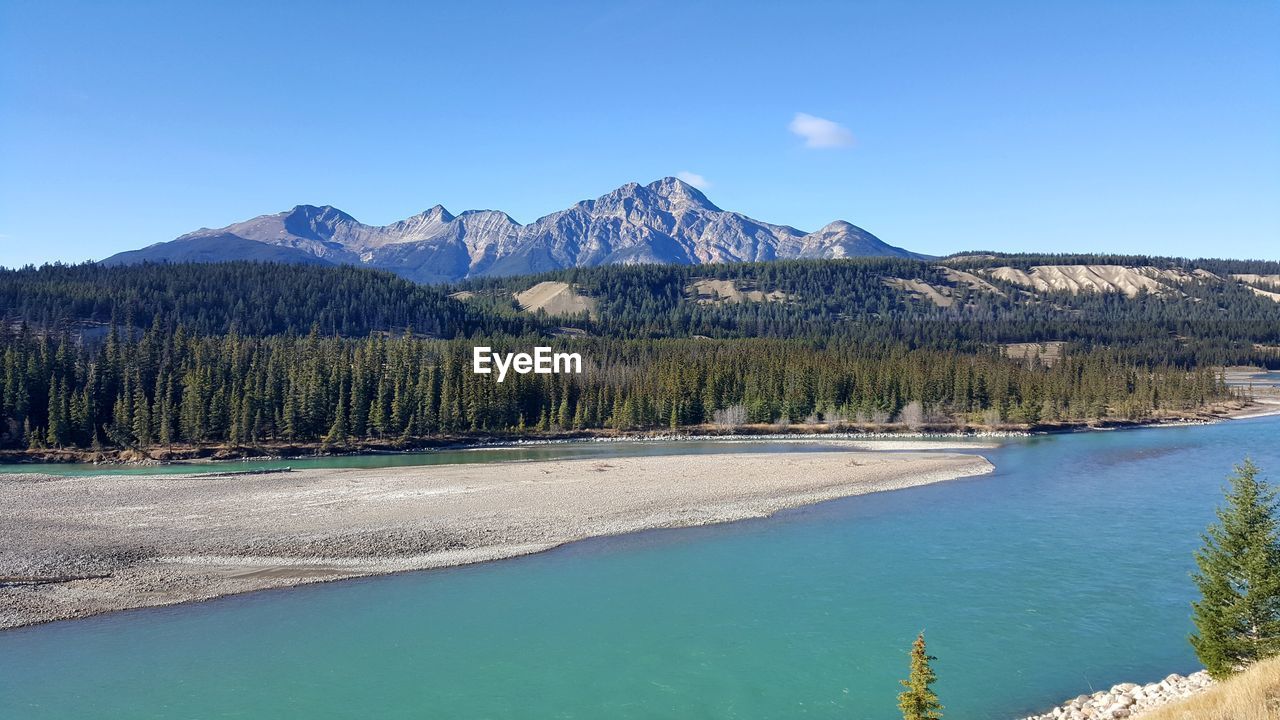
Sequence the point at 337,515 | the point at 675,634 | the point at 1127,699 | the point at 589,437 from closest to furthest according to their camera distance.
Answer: the point at 1127,699, the point at 675,634, the point at 337,515, the point at 589,437

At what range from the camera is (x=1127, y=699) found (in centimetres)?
2252

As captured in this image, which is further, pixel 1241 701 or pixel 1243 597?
pixel 1243 597

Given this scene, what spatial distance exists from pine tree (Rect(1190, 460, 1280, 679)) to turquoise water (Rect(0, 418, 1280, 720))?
14.9ft

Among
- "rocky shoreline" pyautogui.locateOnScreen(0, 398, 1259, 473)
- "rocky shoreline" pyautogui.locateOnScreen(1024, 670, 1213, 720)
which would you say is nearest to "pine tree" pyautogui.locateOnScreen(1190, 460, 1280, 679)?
"rocky shoreline" pyautogui.locateOnScreen(1024, 670, 1213, 720)

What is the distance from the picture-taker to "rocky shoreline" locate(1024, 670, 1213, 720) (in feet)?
71.8

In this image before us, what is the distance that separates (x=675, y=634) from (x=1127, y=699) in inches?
578

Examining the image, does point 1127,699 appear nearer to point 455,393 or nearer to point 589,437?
point 589,437

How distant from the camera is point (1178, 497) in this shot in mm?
53812

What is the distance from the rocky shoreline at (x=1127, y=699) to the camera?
21.9 meters

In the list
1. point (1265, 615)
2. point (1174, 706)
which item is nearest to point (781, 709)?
point (1174, 706)

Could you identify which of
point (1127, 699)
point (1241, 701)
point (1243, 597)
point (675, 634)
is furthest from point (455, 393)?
point (1241, 701)

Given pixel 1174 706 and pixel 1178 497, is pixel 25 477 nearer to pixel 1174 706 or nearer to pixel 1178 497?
pixel 1174 706

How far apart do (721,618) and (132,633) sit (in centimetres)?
2289

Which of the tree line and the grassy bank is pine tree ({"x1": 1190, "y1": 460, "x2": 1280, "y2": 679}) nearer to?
the grassy bank
